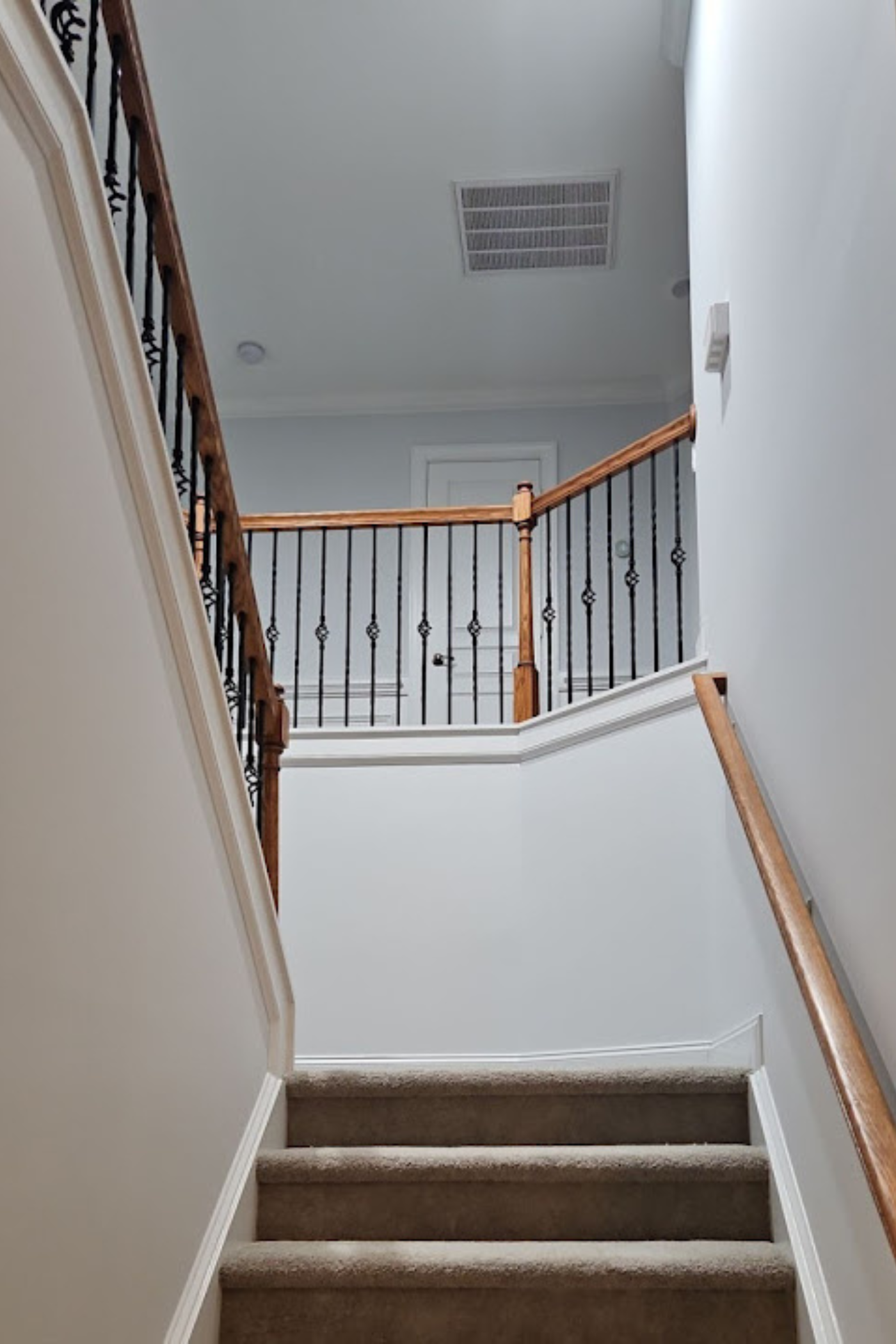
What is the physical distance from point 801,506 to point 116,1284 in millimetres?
1745

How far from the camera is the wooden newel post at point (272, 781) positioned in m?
3.50

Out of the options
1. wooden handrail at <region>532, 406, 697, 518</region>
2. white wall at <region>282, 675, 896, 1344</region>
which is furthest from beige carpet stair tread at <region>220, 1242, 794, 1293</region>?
wooden handrail at <region>532, 406, 697, 518</region>

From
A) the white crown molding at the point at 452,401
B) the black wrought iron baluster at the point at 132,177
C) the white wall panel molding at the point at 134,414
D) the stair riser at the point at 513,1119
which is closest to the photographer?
the white wall panel molding at the point at 134,414

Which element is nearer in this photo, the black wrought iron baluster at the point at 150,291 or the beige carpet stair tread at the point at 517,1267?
the beige carpet stair tread at the point at 517,1267

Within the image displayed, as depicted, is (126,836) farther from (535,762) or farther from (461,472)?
(461,472)

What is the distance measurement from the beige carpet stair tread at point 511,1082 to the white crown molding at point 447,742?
70.9 inches

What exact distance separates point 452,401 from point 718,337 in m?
4.20

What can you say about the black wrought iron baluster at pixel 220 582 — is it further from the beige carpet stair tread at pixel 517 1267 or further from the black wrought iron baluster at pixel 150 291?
the beige carpet stair tread at pixel 517 1267

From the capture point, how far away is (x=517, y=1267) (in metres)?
2.49

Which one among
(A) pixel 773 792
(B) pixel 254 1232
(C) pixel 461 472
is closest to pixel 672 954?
(A) pixel 773 792

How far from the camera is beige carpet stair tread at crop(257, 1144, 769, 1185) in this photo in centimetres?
277

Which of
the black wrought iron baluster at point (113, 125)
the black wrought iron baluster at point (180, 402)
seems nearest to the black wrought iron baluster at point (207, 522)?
the black wrought iron baluster at point (180, 402)

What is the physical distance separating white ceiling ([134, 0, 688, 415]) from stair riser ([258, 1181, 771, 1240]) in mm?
4081

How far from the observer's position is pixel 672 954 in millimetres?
4312
